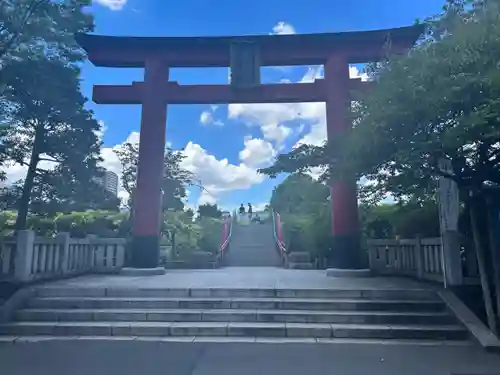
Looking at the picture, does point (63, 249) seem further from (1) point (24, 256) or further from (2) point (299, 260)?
(2) point (299, 260)

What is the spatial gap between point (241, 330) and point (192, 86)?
6636mm

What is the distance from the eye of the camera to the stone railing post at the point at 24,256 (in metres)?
7.18

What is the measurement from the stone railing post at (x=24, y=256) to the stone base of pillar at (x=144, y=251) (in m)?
2.72

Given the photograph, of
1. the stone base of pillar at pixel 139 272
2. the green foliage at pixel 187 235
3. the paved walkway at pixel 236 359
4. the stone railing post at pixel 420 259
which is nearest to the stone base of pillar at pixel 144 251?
the stone base of pillar at pixel 139 272

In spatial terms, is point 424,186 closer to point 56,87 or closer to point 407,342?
point 407,342

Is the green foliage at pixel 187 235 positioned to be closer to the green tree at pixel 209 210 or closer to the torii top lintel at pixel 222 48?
the torii top lintel at pixel 222 48

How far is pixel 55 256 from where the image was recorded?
8336mm

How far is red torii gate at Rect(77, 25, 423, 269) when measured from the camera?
9.80m

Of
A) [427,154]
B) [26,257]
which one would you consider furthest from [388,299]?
[26,257]

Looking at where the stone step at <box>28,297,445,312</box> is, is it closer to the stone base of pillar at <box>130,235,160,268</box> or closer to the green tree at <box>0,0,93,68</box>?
the stone base of pillar at <box>130,235,160,268</box>

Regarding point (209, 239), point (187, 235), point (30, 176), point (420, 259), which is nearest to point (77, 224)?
point (30, 176)

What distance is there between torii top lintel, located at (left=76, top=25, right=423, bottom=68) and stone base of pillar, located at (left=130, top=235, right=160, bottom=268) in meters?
4.59

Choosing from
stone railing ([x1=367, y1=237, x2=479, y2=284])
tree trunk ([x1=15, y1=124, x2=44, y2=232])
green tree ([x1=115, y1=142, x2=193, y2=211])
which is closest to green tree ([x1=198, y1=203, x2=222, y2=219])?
green tree ([x1=115, y1=142, x2=193, y2=211])

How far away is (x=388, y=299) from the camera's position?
6.50 m
